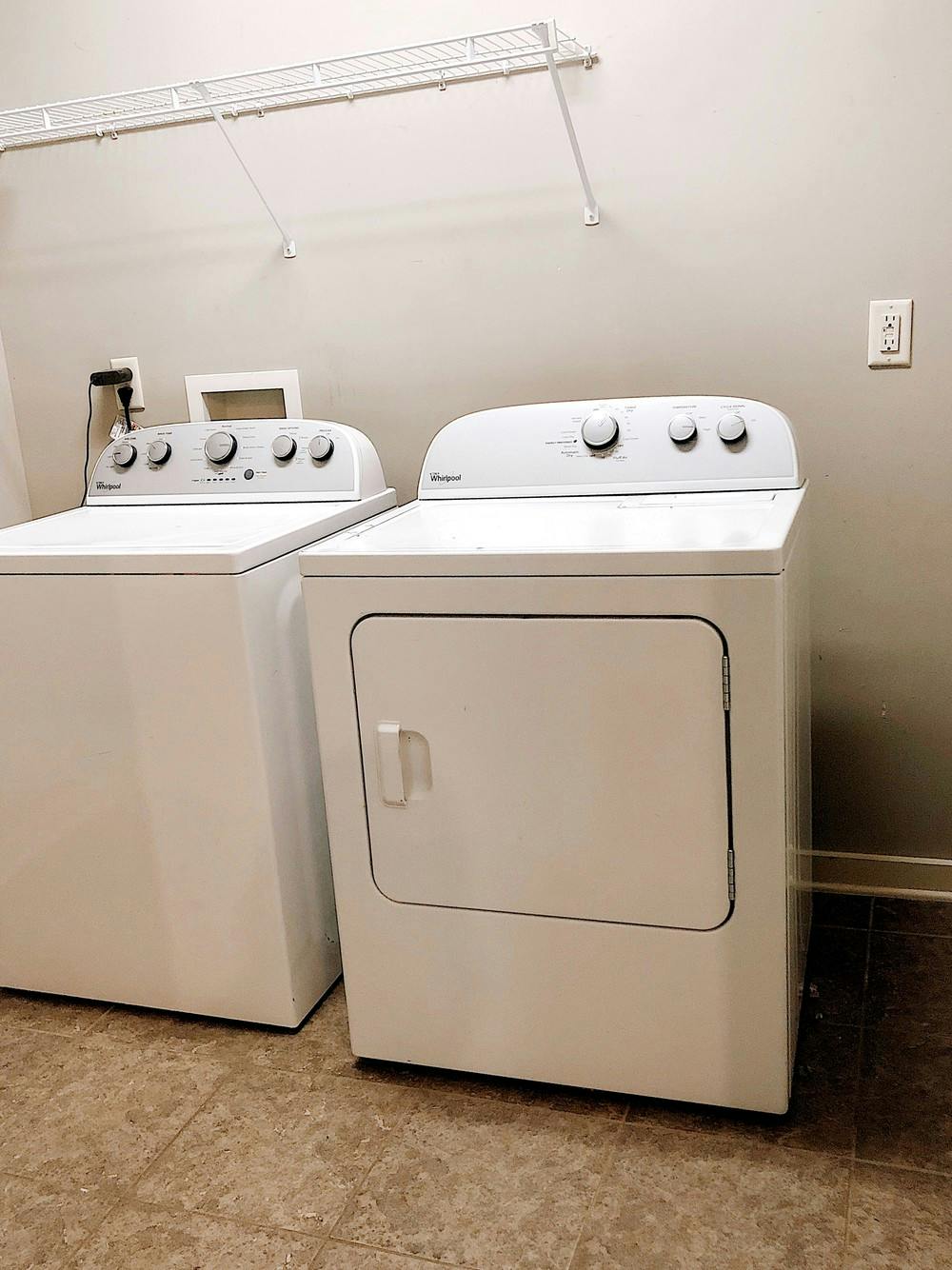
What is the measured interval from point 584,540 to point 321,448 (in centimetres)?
79

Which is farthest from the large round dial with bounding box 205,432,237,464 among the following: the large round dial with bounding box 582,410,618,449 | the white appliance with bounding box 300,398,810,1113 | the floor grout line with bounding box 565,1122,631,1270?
the floor grout line with bounding box 565,1122,631,1270

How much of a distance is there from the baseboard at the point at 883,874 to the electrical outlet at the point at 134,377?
5.78 feet

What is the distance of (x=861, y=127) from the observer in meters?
1.85

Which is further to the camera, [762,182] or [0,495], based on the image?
[0,495]

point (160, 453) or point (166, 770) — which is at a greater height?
point (160, 453)

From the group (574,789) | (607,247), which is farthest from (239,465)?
(574,789)

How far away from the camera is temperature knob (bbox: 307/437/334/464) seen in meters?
2.09

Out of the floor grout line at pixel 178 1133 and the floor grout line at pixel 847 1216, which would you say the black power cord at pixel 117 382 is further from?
the floor grout line at pixel 847 1216

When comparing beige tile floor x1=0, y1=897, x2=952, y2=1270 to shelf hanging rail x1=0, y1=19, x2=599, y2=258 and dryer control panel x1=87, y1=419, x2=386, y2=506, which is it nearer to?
dryer control panel x1=87, y1=419, x2=386, y2=506

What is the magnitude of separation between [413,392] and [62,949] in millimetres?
1274

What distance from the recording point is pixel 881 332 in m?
1.92

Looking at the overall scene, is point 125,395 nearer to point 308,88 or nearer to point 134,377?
point 134,377

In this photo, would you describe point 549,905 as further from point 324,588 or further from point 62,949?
point 62,949

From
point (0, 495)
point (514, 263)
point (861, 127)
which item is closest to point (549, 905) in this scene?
point (514, 263)
